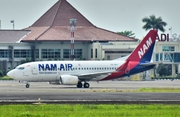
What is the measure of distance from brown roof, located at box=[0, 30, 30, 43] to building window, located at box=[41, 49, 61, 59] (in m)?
6.32

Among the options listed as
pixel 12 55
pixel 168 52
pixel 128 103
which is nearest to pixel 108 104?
pixel 128 103

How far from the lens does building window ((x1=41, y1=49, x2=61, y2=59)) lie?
424 ft

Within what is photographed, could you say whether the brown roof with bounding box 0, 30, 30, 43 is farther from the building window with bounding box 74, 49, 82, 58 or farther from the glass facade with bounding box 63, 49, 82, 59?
the building window with bounding box 74, 49, 82, 58

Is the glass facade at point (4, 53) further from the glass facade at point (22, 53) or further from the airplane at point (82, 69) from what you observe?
the airplane at point (82, 69)

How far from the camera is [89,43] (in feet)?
433

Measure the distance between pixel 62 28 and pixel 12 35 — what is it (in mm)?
12532

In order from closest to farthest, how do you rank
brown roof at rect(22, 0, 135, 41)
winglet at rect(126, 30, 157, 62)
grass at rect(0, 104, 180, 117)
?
grass at rect(0, 104, 180, 117) < winglet at rect(126, 30, 157, 62) < brown roof at rect(22, 0, 135, 41)

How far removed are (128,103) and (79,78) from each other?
101ft

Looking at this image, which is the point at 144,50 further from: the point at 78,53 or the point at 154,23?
the point at 154,23

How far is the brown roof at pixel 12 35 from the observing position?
131375 mm

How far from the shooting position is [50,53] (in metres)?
130

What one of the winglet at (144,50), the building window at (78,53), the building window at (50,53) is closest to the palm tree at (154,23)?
the building window at (78,53)

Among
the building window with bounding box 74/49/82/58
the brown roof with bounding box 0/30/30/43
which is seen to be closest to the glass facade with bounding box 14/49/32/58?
the brown roof with bounding box 0/30/30/43

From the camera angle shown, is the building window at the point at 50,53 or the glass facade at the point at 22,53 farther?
the building window at the point at 50,53
